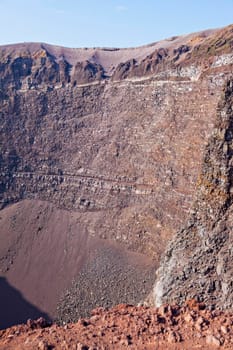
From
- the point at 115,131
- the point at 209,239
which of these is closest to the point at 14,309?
the point at 209,239

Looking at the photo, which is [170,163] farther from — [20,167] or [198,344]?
[198,344]

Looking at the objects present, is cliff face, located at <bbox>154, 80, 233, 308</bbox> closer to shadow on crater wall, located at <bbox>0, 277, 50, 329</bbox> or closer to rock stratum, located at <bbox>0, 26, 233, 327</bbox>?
rock stratum, located at <bbox>0, 26, 233, 327</bbox>

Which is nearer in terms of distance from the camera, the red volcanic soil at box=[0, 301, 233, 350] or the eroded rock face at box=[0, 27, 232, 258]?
the red volcanic soil at box=[0, 301, 233, 350]

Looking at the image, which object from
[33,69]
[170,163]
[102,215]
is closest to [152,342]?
[170,163]

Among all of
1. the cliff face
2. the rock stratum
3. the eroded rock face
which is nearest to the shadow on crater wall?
the rock stratum

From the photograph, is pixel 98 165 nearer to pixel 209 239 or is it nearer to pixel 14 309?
pixel 14 309
